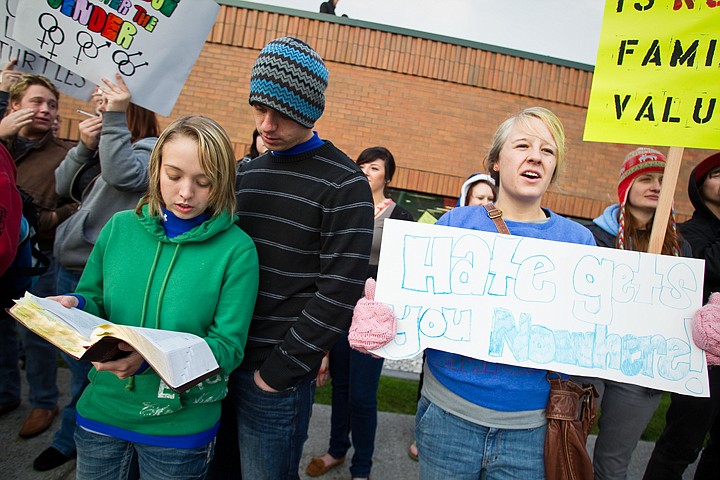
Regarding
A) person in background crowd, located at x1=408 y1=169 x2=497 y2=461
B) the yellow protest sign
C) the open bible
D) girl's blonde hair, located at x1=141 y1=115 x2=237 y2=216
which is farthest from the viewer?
person in background crowd, located at x1=408 y1=169 x2=497 y2=461

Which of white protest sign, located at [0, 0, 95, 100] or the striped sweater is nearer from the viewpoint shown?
the striped sweater

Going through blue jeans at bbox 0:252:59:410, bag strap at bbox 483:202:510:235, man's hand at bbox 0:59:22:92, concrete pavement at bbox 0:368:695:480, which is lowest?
concrete pavement at bbox 0:368:695:480

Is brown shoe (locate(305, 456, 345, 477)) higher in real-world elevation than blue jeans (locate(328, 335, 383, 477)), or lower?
lower

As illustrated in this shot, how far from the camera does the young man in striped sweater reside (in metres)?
1.53

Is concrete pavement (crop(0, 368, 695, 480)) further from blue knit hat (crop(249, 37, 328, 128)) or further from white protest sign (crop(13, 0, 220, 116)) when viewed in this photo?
blue knit hat (crop(249, 37, 328, 128))

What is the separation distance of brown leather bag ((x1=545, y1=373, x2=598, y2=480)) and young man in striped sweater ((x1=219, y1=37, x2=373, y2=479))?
2.35ft

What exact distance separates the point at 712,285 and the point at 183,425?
2528 millimetres

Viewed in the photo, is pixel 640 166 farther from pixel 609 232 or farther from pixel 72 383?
pixel 72 383

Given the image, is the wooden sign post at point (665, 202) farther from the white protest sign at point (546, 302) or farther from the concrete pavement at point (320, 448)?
the concrete pavement at point (320, 448)

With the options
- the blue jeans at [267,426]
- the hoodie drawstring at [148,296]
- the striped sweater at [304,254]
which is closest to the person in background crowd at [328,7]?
the striped sweater at [304,254]

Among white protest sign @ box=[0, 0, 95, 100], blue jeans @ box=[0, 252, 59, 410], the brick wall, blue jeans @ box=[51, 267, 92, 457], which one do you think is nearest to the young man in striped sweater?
blue jeans @ box=[51, 267, 92, 457]

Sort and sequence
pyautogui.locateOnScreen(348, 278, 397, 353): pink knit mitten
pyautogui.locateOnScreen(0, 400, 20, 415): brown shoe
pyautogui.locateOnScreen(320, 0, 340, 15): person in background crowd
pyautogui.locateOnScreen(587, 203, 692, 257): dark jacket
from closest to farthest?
pyautogui.locateOnScreen(348, 278, 397, 353): pink knit mitten < pyautogui.locateOnScreen(587, 203, 692, 257): dark jacket < pyautogui.locateOnScreen(0, 400, 20, 415): brown shoe < pyautogui.locateOnScreen(320, 0, 340, 15): person in background crowd

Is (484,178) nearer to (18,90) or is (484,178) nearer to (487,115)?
(18,90)

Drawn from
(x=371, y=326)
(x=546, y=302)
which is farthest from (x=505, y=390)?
(x=371, y=326)
